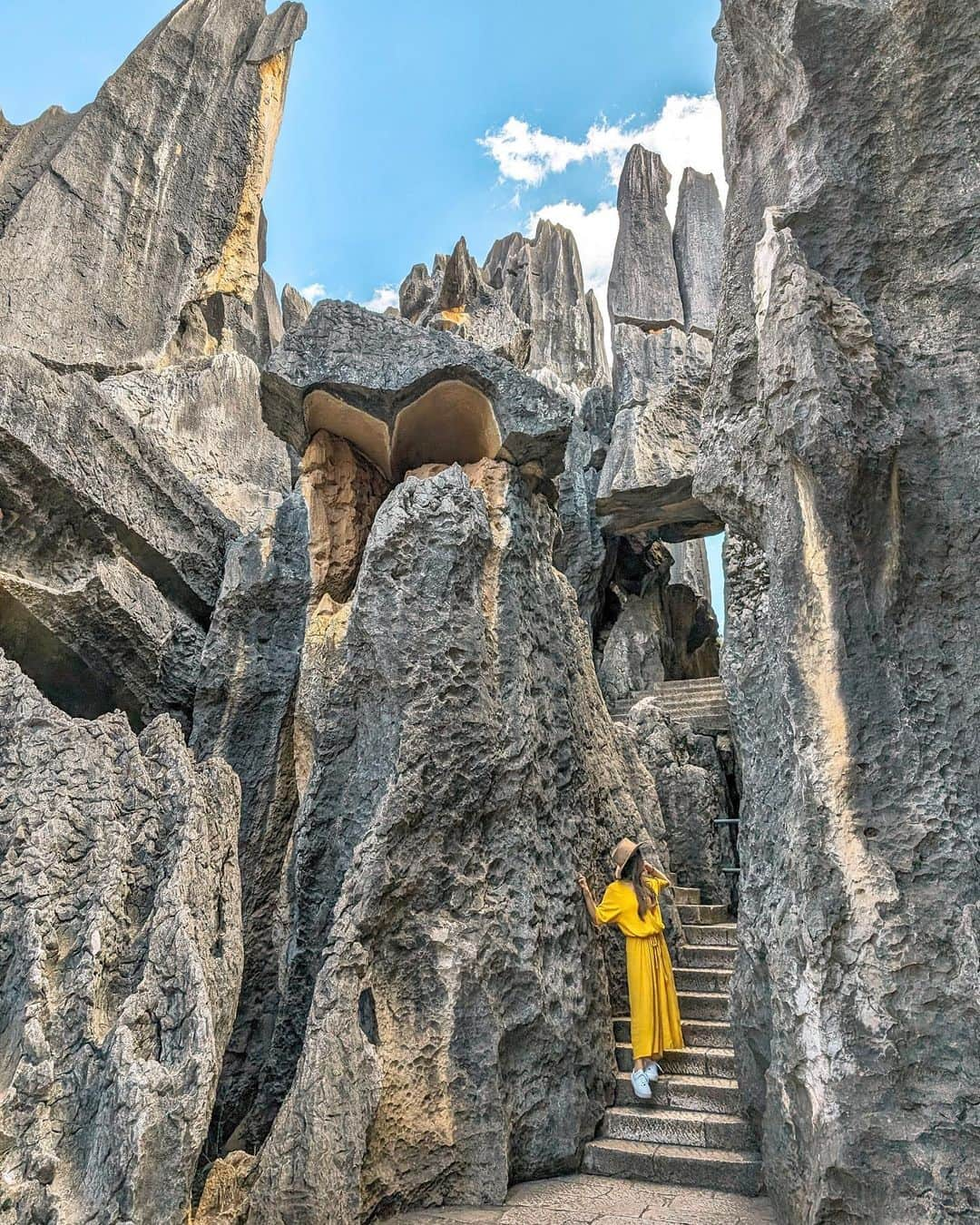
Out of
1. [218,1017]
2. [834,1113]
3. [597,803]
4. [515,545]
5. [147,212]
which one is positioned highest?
[147,212]

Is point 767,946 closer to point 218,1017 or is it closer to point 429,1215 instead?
point 429,1215

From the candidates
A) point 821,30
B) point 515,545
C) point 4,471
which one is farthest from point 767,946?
point 4,471

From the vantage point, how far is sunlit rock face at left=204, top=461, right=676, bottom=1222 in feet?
12.3

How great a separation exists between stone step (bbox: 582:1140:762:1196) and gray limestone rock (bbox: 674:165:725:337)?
69.0 feet

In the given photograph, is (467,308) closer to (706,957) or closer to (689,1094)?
(706,957)

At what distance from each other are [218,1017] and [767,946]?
90.0 inches

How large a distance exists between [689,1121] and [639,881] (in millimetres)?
1171

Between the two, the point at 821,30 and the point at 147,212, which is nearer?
the point at 821,30

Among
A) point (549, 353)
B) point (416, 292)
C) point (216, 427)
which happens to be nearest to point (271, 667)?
point (216, 427)

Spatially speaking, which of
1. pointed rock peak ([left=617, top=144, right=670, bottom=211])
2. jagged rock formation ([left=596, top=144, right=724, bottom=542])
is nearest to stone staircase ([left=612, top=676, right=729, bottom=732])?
jagged rock formation ([left=596, top=144, right=724, bottom=542])

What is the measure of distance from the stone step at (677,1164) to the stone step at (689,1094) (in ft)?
0.94

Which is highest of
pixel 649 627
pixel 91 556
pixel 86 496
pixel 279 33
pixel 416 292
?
pixel 279 33

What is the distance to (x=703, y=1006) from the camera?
5.27 meters

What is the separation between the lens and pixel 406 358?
224 inches
